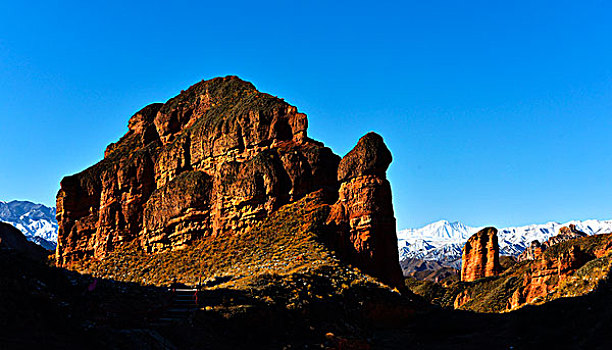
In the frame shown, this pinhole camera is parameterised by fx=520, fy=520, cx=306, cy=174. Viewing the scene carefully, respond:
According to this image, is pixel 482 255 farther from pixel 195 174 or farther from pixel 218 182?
pixel 195 174

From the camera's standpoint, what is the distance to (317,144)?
148ft

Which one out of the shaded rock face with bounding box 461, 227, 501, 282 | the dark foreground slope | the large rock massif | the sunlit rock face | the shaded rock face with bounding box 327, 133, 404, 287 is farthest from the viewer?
the shaded rock face with bounding box 461, 227, 501, 282

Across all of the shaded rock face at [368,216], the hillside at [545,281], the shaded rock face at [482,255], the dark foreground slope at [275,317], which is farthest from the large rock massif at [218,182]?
the shaded rock face at [482,255]

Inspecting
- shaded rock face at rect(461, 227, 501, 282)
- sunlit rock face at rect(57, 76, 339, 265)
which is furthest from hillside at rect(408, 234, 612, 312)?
sunlit rock face at rect(57, 76, 339, 265)

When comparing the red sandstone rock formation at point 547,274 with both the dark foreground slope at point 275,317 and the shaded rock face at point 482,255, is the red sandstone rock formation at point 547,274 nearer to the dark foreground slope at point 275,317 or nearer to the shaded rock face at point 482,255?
the dark foreground slope at point 275,317

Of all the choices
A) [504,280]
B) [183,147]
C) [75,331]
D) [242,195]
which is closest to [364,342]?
[75,331]

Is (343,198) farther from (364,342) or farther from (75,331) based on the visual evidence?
(75,331)

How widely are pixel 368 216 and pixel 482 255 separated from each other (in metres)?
55.2

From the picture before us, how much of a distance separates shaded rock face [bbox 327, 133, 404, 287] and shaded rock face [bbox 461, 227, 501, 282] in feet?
163

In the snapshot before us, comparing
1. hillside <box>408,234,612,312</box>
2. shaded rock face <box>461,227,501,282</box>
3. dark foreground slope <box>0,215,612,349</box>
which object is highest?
shaded rock face <box>461,227,501,282</box>

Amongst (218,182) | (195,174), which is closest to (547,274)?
(218,182)

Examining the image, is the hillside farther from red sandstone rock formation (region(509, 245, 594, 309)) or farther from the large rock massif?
the large rock massif

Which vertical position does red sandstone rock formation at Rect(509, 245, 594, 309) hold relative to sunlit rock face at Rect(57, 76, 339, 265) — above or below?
below

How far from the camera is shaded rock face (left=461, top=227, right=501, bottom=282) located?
84.4 m
